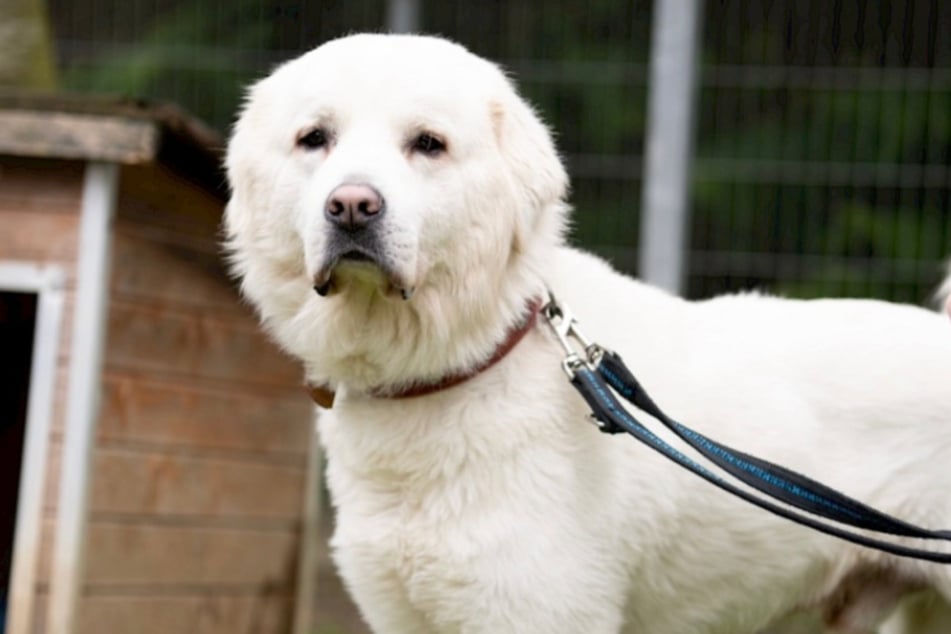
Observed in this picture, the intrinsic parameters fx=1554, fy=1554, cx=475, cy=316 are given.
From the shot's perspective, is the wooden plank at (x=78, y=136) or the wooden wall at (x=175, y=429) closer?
the wooden plank at (x=78, y=136)

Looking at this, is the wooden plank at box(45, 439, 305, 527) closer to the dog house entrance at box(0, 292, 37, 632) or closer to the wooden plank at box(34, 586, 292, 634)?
the wooden plank at box(34, 586, 292, 634)

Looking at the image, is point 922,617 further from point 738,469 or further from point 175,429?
point 175,429

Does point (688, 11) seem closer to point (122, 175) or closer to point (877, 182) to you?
point (877, 182)

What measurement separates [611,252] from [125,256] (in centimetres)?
201

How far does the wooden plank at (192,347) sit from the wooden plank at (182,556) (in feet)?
1.56

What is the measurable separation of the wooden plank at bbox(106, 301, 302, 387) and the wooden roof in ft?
1.51

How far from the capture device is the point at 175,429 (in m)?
4.63

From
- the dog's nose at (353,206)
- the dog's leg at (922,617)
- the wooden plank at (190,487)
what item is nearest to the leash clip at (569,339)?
the dog's nose at (353,206)

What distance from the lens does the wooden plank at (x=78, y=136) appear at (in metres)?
4.18

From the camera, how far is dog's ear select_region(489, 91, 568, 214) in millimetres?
2971

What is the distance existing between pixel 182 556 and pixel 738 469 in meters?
2.29

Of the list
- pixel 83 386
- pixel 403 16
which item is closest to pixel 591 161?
pixel 403 16

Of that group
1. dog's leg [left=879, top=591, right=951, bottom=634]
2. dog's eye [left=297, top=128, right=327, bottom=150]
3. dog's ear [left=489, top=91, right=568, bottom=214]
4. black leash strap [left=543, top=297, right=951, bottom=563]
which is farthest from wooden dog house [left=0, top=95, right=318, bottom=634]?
dog's leg [left=879, top=591, right=951, bottom=634]

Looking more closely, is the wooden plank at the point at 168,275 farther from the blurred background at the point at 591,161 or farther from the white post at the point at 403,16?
the white post at the point at 403,16
